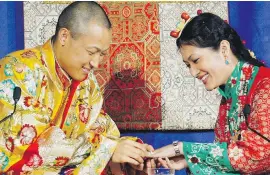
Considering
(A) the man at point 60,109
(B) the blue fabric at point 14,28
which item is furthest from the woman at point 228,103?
(B) the blue fabric at point 14,28

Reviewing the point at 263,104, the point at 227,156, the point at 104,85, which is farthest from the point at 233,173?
the point at 104,85

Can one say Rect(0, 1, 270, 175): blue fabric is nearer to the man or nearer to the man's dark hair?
the man

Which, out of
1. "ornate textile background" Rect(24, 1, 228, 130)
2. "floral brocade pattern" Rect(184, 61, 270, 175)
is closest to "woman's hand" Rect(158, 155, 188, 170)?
"floral brocade pattern" Rect(184, 61, 270, 175)

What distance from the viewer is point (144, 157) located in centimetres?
284

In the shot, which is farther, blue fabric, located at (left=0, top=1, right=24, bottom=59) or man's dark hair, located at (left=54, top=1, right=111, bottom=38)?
blue fabric, located at (left=0, top=1, right=24, bottom=59)

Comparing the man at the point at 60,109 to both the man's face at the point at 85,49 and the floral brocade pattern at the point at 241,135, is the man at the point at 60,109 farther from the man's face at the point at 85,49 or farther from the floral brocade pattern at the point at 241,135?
the floral brocade pattern at the point at 241,135

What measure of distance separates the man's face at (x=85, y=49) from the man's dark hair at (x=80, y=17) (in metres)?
0.02

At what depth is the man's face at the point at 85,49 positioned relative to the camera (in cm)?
287

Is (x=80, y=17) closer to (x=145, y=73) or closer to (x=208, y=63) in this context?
(x=208, y=63)

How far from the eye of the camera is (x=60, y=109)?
2.97 metres

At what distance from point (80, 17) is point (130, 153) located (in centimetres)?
71

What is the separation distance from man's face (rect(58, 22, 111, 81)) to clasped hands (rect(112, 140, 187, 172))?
430 mm

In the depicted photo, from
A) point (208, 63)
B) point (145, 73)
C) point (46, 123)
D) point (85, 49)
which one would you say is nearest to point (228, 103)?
point (208, 63)

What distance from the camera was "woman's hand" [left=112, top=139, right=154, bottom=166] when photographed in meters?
2.81
